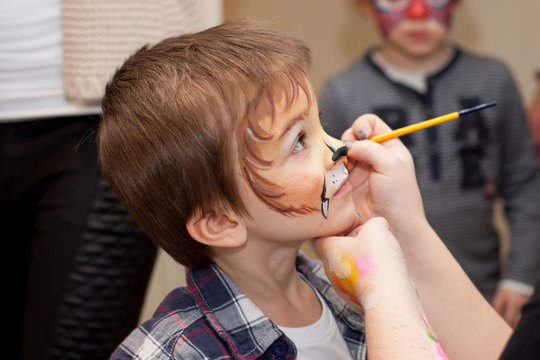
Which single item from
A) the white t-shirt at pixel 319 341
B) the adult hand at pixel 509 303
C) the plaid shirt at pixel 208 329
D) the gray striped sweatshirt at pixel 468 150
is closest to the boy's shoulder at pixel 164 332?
the plaid shirt at pixel 208 329

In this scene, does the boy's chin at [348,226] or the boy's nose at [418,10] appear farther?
the boy's nose at [418,10]

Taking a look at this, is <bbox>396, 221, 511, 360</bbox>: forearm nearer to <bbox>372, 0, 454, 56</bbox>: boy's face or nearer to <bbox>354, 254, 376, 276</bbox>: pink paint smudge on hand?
<bbox>354, 254, 376, 276</bbox>: pink paint smudge on hand

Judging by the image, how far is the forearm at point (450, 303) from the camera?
0.80 meters

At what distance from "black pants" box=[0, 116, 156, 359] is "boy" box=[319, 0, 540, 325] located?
27.6 inches

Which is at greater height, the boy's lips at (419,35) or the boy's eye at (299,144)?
the boy's eye at (299,144)

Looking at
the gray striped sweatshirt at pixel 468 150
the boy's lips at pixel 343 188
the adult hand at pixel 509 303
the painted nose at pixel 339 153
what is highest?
the painted nose at pixel 339 153

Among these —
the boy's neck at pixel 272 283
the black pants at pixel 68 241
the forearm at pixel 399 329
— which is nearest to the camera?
the forearm at pixel 399 329

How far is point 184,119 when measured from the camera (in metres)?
0.72

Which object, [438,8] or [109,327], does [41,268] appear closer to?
[109,327]

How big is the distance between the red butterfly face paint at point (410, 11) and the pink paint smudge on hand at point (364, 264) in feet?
3.39

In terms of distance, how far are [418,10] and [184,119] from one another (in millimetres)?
1027

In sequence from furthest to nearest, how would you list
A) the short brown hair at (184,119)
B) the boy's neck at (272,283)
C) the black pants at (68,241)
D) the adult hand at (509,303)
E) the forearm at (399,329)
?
the adult hand at (509,303)
the black pants at (68,241)
the boy's neck at (272,283)
the short brown hair at (184,119)
the forearm at (399,329)

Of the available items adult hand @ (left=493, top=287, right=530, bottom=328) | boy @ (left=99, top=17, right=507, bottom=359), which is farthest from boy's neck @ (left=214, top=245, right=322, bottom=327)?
adult hand @ (left=493, top=287, right=530, bottom=328)

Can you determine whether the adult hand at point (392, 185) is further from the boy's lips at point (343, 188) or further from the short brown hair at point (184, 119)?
the short brown hair at point (184, 119)
